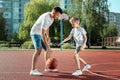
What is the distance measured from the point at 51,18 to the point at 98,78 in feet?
7.20

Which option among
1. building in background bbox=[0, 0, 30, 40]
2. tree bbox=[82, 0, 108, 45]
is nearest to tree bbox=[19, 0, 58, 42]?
tree bbox=[82, 0, 108, 45]

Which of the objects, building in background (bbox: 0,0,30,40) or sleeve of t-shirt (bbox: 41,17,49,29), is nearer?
sleeve of t-shirt (bbox: 41,17,49,29)

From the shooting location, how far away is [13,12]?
143 meters

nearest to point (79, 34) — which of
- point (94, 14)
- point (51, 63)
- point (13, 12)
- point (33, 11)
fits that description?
point (51, 63)

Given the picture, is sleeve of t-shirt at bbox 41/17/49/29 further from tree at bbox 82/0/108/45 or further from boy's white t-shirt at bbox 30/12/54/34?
tree at bbox 82/0/108/45

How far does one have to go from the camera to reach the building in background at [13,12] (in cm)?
14112

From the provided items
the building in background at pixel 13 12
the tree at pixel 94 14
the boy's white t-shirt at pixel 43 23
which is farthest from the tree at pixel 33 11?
the building in background at pixel 13 12

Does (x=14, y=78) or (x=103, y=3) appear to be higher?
(x=103, y=3)

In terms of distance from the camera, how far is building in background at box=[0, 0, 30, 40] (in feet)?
463

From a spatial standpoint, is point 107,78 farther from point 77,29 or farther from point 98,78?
point 77,29

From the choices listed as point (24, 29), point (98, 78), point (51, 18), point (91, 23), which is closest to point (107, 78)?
point (98, 78)

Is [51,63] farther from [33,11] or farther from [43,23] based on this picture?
[33,11]

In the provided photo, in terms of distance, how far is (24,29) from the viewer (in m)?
59.4

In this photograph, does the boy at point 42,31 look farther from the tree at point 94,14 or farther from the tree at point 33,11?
the tree at point 33,11
